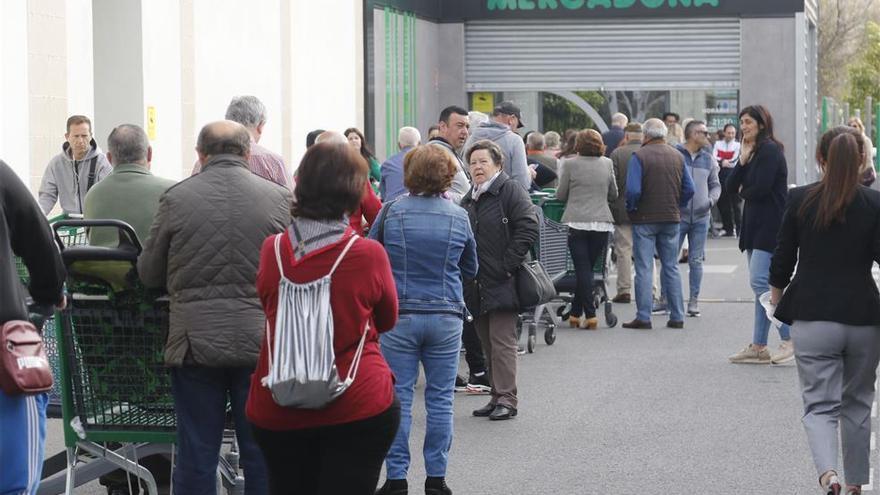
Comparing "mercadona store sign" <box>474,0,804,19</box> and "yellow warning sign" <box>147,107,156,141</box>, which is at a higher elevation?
"mercadona store sign" <box>474,0,804,19</box>

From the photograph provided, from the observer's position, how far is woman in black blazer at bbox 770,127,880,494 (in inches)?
274

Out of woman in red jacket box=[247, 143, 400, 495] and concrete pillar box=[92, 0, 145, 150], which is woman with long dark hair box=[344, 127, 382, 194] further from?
woman in red jacket box=[247, 143, 400, 495]

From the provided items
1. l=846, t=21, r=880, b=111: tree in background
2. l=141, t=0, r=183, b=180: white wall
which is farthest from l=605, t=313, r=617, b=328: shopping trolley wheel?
l=846, t=21, r=880, b=111: tree in background

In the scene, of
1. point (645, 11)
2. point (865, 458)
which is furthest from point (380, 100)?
point (865, 458)

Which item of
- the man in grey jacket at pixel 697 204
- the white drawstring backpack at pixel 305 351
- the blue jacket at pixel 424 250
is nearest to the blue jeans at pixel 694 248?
the man in grey jacket at pixel 697 204

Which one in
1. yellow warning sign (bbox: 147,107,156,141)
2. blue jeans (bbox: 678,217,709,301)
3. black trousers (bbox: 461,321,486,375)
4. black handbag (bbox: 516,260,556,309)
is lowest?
black trousers (bbox: 461,321,486,375)

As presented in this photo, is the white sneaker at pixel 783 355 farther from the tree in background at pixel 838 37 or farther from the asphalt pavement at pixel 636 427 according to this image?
the tree in background at pixel 838 37

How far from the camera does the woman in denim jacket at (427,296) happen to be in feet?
25.1

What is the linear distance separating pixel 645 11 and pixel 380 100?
7.87m

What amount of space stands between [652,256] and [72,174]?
17.1ft

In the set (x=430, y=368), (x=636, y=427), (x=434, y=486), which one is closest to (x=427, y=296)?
(x=430, y=368)

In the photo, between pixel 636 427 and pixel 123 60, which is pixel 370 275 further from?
pixel 123 60

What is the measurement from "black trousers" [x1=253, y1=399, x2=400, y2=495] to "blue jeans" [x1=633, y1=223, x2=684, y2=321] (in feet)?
32.0

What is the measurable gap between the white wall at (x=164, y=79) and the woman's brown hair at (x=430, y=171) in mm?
9398
